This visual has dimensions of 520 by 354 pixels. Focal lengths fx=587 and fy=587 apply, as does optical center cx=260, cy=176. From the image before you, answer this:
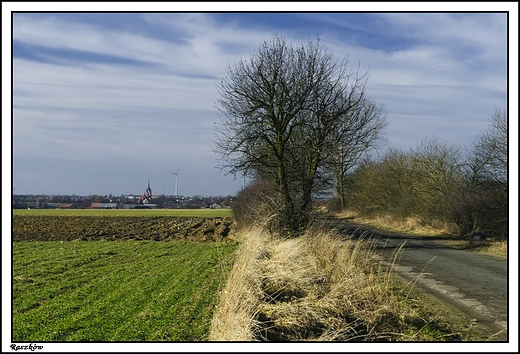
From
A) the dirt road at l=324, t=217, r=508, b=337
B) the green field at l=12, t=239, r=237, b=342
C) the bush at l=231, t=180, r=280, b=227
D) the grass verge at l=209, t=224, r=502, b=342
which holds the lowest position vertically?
the dirt road at l=324, t=217, r=508, b=337

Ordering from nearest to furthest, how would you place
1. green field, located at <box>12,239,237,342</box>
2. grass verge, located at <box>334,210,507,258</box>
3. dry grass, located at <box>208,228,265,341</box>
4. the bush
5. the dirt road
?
dry grass, located at <box>208,228,265,341</box> < green field, located at <box>12,239,237,342</box> < the dirt road < the bush < grass verge, located at <box>334,210,507,258</box>

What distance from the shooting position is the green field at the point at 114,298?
944 cm

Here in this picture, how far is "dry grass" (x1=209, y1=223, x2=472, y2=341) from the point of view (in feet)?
27.0

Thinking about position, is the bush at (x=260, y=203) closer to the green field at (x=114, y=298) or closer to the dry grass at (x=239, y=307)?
the green field at (x=114, y=298)

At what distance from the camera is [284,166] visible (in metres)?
25.8

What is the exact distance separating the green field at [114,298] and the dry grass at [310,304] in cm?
92

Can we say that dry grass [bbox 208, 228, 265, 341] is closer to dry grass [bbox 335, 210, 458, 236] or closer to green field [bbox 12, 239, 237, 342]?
green field [bbox 12, 239, 237, 342]

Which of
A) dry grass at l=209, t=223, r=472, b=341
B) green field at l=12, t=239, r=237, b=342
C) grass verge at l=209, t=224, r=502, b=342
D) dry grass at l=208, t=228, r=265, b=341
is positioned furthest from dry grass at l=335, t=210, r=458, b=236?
dry grass at l=208, t=228, r=265, b=341

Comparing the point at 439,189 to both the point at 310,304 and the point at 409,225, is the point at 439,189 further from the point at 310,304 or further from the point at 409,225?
the point at 310,304

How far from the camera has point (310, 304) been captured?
9.49 metres

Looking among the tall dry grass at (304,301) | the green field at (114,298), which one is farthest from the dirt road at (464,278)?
the green field at (114,298)

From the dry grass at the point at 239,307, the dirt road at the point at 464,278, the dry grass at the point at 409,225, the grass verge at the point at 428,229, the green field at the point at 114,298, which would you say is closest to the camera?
the dry grass at the point at 239,307

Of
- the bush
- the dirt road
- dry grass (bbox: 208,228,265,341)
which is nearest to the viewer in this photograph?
dry grass (bbox: 208,228,265,341)

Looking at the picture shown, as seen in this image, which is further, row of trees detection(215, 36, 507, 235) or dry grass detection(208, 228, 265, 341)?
row of trees detection(215, 36, 507, 235)
